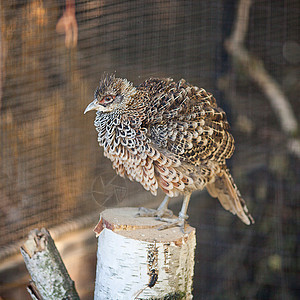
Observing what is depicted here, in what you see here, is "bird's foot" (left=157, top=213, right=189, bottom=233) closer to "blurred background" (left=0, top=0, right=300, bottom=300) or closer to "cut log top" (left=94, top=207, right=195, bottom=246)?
"cut log top" (left=94, top=207, right=195, bottom=246)

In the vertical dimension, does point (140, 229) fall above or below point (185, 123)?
below

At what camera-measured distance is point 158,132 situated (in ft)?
3.59

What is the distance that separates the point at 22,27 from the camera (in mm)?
1486

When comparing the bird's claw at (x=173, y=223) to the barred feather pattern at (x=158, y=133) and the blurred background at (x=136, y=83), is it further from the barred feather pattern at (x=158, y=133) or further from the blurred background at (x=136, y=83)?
the blurred background at (x=136, y=83)

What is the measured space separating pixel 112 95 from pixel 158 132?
0.16 meters

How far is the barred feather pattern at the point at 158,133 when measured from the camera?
42.6 inches

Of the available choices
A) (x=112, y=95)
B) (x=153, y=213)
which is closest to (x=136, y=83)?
(x=112, y=95)

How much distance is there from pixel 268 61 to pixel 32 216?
1059mm

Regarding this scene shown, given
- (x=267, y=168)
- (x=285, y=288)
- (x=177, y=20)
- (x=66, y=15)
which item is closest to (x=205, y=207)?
(x=267, y=168)

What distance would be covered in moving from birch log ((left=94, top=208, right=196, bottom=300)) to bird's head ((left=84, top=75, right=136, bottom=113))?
31 cm

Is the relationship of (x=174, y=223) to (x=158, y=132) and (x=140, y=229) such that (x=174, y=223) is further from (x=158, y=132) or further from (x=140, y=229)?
(x=158, y=132)

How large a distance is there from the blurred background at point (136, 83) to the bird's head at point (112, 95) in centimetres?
36

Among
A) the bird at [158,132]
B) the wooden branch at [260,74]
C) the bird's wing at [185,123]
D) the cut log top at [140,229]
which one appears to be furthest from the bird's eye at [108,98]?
the wooden branch at [260,74]

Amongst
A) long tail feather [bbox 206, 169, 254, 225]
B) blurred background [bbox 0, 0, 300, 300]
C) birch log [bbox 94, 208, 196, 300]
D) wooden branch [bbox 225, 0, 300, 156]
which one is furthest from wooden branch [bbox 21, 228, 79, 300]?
wooden branch [bbox 225, 0, 300, 156]
